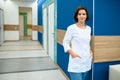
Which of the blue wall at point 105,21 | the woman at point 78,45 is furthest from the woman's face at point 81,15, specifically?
the blue wall at point 105,21

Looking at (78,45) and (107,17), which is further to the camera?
(107,17)

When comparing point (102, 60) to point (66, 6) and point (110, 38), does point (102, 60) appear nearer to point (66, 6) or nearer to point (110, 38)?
point (110, 38)

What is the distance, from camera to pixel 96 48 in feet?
7.73

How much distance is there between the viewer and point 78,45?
1984 mm

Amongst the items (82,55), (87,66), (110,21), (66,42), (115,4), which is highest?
(115,4)

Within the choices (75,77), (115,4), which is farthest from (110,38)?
(75,77)

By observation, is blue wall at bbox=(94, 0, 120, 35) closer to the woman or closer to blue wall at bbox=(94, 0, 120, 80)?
blue wall at bbox=(94, 0, 120, 80)

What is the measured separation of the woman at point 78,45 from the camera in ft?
6.45

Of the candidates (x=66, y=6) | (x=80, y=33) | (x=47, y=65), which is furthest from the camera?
(x=47, y=65)

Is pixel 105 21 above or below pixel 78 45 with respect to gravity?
above

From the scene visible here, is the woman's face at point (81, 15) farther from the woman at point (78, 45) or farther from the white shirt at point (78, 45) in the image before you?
the white shirt at point (78, 45)

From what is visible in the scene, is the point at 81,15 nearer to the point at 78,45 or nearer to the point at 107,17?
the point at 78,45

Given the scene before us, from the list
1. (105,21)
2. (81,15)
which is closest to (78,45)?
(81,15)

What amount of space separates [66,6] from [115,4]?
58.6 inches
